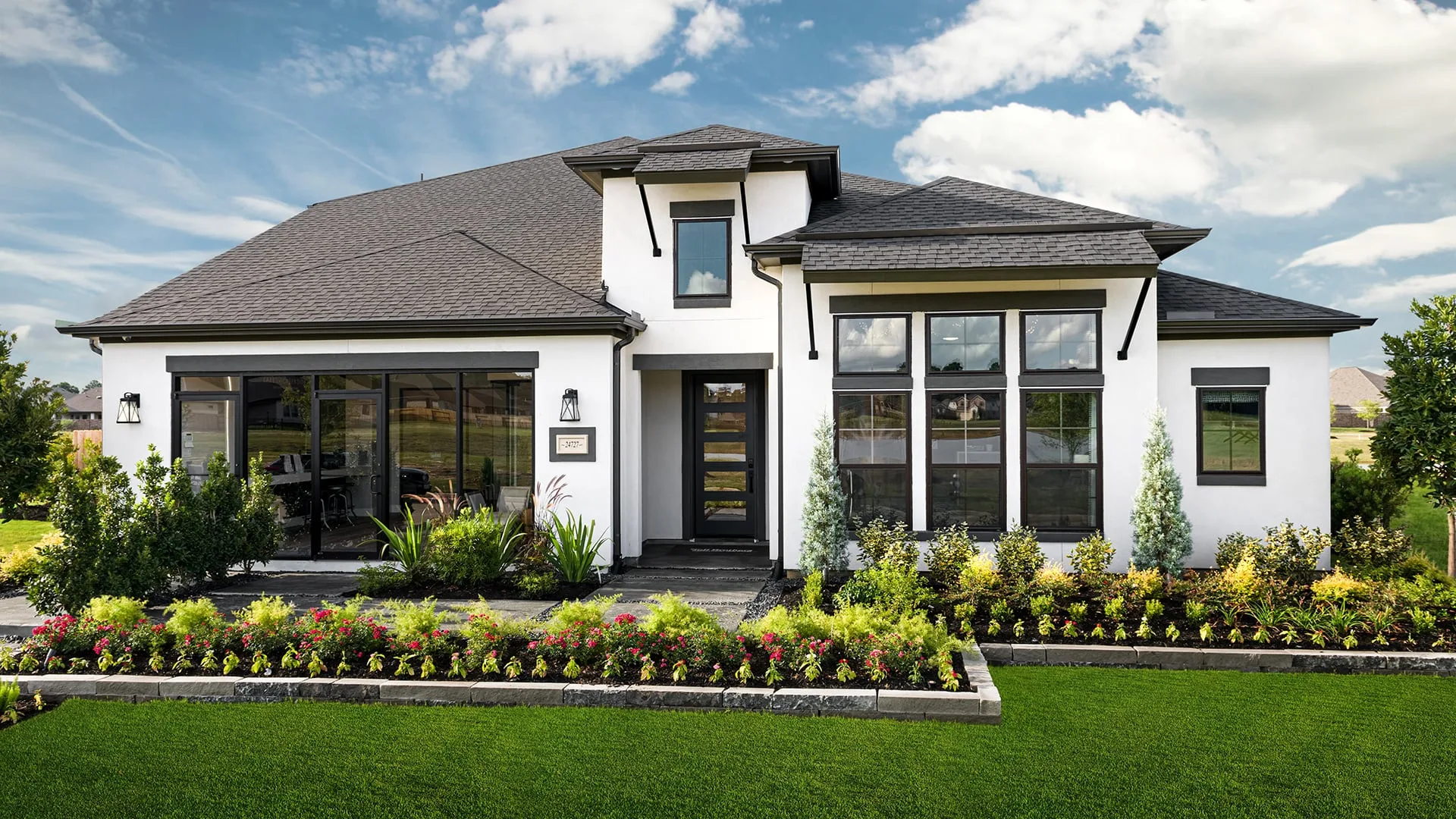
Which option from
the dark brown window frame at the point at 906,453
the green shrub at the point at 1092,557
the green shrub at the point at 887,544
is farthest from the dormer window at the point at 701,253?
the green shrub at the point at 1092,557

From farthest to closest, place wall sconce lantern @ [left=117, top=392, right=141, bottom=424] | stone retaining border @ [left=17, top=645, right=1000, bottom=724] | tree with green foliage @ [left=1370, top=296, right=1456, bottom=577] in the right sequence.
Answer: wall sconce lantern @ [left=117, top=392, right=141, bottom=424], tree with green foliage @ [left=1370, top=296, right=1456, bottom=577], stone retaining border @ [left=17, top=645, right=1000, bottom=724]

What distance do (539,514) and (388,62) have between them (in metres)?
9.66

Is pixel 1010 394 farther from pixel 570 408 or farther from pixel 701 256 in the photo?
pixel 570 408

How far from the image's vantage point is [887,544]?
9109 mm

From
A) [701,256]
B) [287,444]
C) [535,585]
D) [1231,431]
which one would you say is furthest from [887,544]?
[287,444]

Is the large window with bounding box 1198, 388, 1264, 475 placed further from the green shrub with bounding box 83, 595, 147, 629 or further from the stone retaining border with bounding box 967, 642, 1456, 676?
the green shrub with bounding box 83, 595, 147, 629

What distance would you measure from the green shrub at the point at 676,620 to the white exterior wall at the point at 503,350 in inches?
153

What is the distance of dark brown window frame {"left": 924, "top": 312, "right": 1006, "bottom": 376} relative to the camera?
9.73 metres

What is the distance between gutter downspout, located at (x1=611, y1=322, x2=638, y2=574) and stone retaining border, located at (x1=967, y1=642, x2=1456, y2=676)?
5.02 m

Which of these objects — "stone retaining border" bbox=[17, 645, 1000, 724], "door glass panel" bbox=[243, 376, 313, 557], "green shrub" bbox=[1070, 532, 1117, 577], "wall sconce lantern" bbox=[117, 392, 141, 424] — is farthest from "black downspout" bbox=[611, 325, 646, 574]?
"wall sconce lantern" bbox=[117, 392, 141, 424]

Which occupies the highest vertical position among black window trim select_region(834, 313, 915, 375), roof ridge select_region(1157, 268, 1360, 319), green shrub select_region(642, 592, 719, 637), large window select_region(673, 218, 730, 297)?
large window select_region(673, 218, 730, 297)

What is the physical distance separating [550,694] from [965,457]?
20.0ft

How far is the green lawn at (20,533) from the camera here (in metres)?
13.0

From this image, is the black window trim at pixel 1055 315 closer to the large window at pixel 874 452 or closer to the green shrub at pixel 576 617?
the large window at pixel 874 452
